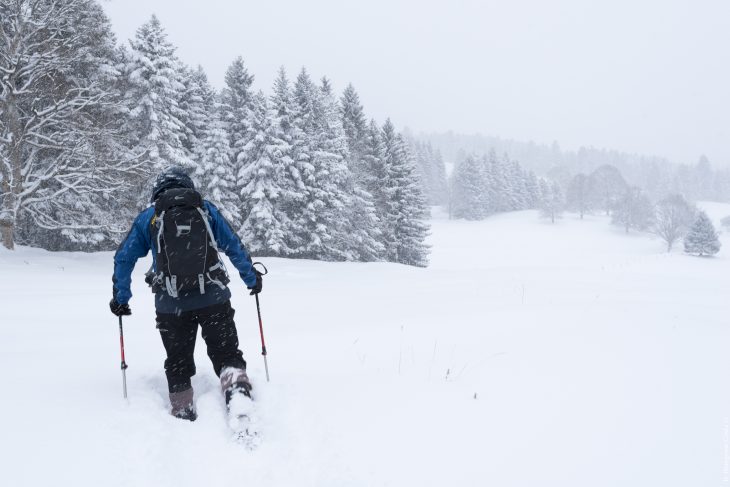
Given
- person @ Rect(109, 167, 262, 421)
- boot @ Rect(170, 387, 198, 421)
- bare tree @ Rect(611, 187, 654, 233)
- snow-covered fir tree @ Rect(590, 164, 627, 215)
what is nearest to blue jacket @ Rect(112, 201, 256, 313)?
person @ Rect(109, 167, 262, 421)

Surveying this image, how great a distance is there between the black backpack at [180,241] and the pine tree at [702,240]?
58887 millimetres

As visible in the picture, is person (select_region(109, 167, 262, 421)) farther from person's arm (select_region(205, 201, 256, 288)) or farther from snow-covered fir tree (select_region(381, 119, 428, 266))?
snow-covered fir tree (select_region(381, 119, 428, 266))

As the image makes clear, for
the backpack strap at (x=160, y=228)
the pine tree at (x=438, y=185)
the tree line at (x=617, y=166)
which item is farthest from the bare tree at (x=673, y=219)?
the backpack strap at (x=160, y=228)

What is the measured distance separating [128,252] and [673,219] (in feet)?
228

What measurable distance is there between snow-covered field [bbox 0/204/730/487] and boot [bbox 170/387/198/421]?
0.09 m

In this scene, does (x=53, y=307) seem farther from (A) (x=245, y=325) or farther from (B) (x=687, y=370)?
(B) (x=687, y=370)

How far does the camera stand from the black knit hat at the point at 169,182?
3504mm

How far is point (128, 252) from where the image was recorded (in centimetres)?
346

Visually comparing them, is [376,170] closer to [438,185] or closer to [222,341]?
[222,341]

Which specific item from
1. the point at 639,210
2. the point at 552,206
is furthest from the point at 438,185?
the point at 639,210

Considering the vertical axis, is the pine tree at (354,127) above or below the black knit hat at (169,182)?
above

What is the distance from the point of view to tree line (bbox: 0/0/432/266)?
12.5m

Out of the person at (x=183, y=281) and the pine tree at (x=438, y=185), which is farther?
the pine tree at (x=438, y=185)

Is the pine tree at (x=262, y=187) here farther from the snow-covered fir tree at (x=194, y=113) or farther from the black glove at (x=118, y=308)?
the black glove at (x=118, y=308)
